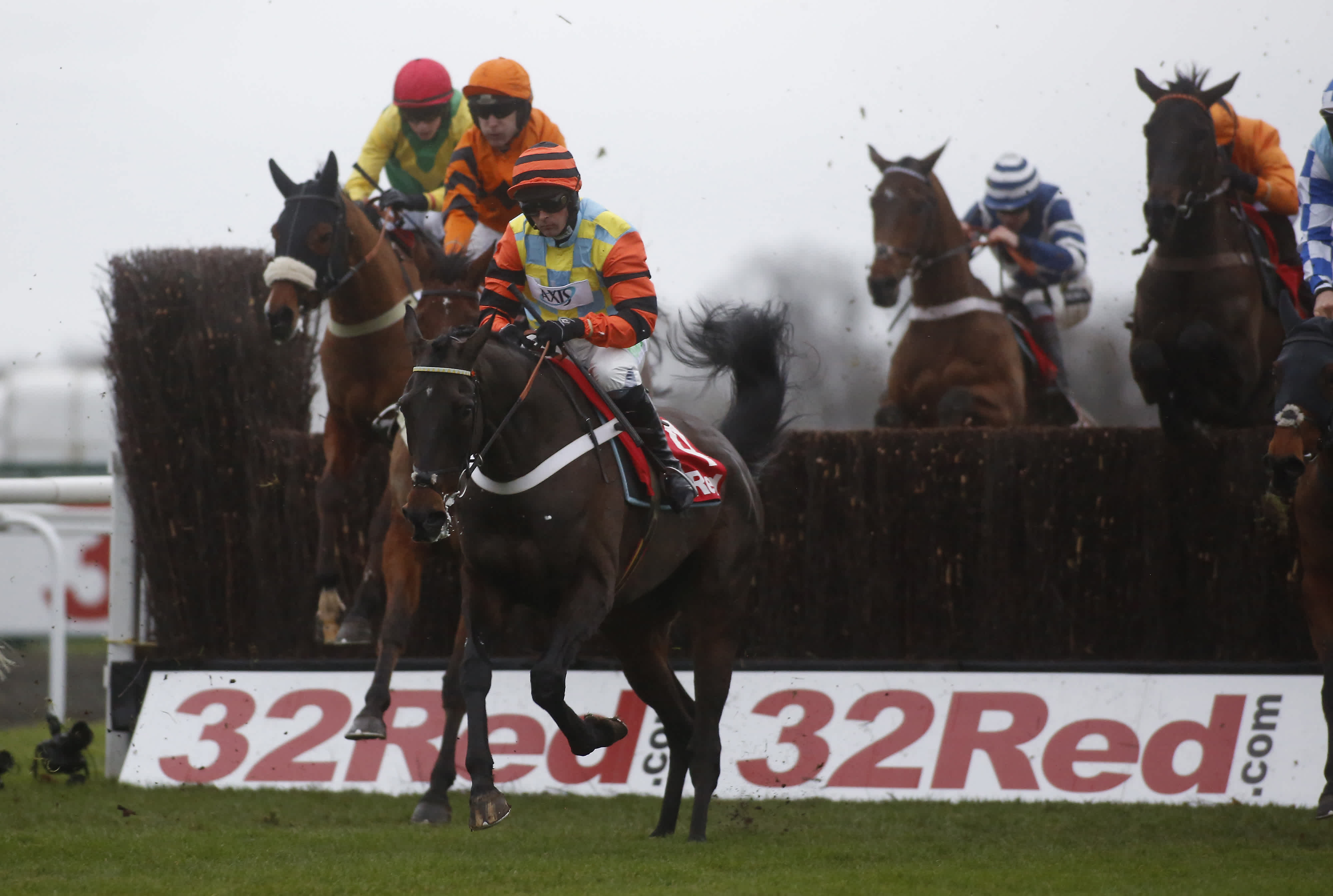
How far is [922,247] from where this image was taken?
9.28m

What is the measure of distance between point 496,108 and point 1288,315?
3.31 meters

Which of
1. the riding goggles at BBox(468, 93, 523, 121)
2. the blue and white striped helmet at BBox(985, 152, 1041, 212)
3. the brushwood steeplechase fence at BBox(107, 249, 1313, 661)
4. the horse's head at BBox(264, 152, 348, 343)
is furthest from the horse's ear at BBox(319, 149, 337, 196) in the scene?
the blue and white striped helmet at BBox(985, 152, 1041, 212)

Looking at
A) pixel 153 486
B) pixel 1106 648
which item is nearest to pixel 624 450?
pixel 1106 648

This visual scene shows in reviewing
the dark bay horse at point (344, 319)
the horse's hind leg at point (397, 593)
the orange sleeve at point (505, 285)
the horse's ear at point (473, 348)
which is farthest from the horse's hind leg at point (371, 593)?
the horse's ear at point (473, 348)

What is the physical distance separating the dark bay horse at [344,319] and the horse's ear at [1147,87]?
11.0 ft

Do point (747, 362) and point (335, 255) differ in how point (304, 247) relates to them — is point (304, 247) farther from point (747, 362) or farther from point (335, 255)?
point (747, 362)

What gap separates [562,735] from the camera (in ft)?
23.5

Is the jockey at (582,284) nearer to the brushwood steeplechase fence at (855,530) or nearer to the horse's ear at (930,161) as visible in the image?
the brushwood steeplechase fence at (855,530)

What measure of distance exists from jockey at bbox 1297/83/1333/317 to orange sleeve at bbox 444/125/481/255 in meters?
3.34

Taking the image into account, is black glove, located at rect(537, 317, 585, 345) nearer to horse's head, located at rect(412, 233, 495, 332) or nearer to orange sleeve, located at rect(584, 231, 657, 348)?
orange sleeve, located at rect(584, 231, 657, 348)

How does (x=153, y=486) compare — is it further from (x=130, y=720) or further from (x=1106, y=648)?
(x=1106, y=648)

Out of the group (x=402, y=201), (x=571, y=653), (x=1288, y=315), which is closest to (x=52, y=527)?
(x=402, y=201)

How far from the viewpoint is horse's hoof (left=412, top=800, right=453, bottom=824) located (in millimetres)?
6121

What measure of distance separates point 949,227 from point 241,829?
5445 mm
